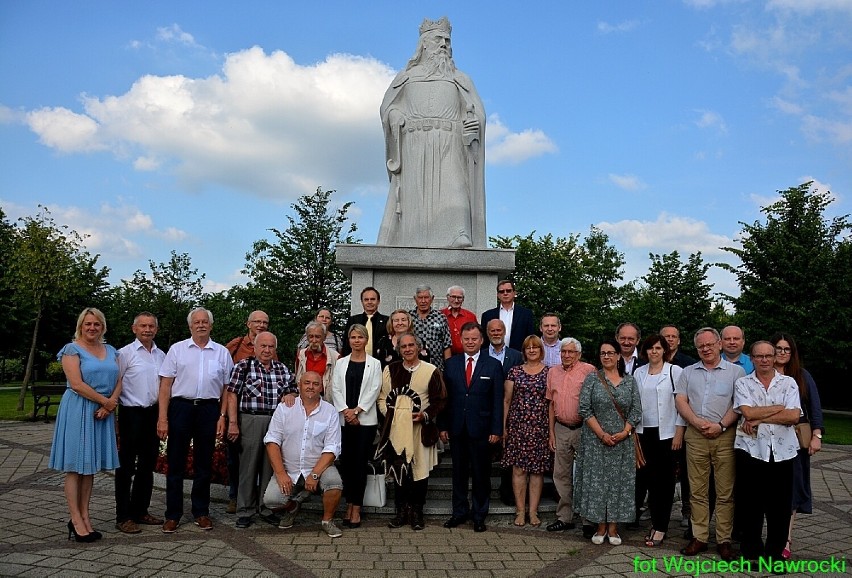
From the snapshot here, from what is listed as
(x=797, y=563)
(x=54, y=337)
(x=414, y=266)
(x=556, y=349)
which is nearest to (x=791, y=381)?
(x=797, y=563)

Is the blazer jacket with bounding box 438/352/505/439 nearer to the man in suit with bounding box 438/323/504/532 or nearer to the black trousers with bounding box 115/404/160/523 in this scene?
the man in suit with bounding box 438/323/504/532

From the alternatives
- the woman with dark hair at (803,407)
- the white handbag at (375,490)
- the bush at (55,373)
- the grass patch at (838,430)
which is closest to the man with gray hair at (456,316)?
the white handbag at (375,490)

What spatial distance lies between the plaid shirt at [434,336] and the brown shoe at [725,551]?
116 inches

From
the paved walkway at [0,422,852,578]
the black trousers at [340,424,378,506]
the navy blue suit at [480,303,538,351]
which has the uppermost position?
the navy blue suit at [480,303,538,351]

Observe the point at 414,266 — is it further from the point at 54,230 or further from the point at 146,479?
the point at 54,230

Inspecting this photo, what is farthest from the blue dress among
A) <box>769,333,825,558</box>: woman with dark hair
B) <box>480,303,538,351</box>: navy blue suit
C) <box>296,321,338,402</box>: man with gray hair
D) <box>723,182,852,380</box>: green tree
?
<box>723,182,852,380</box>: green tree

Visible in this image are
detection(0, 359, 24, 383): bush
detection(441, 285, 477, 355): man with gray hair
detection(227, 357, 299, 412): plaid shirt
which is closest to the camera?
detection(227, 357, 299, 412): plaid shirt

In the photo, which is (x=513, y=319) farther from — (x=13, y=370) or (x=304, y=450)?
(x=13, y=370)

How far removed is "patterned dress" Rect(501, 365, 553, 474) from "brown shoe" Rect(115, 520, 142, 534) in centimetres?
327

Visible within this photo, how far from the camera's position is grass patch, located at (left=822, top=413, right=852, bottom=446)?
1484 cm

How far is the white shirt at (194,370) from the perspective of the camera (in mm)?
5777

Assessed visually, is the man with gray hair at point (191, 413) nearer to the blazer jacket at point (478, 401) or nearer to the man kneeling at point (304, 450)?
the man kneeling at point (304, 450)

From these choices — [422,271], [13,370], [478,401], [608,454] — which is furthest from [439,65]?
[13,370]

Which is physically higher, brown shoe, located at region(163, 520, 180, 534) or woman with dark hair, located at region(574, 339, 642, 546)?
woman with dark hair, located at region(574, 339, 642, 546)
